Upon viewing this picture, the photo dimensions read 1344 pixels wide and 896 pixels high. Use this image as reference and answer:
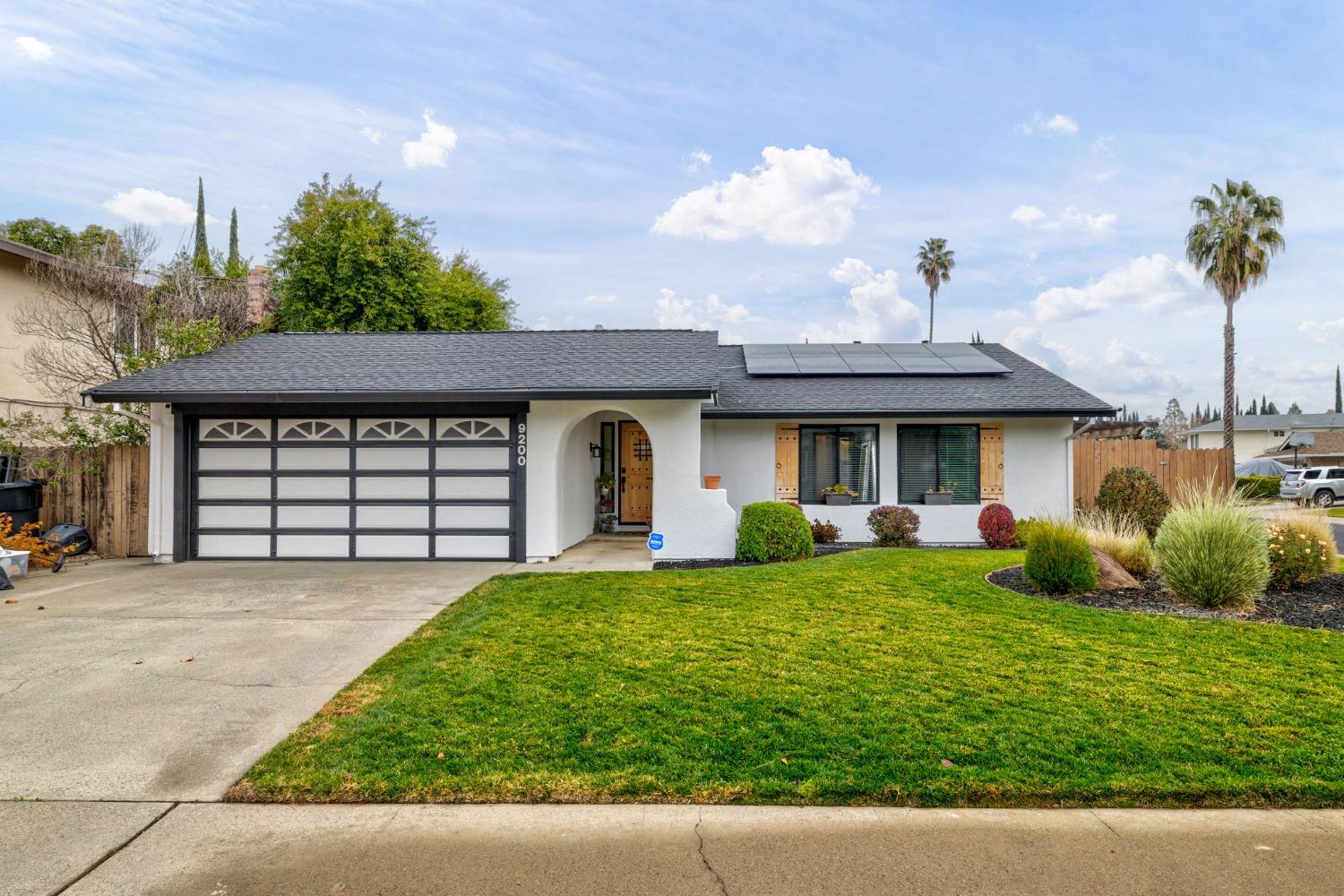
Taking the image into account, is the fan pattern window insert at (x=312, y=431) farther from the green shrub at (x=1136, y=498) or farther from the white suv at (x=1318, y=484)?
the white suv at (x=1318, y=484)

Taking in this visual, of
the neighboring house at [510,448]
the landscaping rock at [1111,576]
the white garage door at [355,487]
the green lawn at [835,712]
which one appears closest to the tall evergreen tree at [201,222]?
the neighboring house at [510,448]

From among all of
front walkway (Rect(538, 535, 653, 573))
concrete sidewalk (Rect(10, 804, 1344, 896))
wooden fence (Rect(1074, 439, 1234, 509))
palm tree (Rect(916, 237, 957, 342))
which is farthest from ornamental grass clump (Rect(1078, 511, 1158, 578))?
palm tree (Rect(916, 237, 957, 342))

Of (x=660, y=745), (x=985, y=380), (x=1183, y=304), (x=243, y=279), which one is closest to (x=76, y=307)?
(x=243, y=279)

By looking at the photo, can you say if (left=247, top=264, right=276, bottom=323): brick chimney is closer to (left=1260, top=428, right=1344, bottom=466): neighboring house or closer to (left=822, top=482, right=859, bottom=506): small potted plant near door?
(left=822, top=482, right=859, bottom=506): small potted plant near door

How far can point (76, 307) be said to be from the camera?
627 inches

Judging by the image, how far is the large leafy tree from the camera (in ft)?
77.8

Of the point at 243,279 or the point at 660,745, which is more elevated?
the point at 243,279

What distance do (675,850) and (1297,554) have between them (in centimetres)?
819

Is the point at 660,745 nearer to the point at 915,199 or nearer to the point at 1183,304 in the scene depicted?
the point at 915,199

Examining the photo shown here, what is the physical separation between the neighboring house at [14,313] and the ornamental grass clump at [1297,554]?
21.3 meters

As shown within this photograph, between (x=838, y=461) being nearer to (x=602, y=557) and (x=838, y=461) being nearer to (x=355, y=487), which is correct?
(x=602, y=557)

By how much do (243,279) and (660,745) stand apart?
2459 cm

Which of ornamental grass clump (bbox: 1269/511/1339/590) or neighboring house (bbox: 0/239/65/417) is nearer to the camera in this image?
ornamental grass clump (bbox: 1269/511/1339/590)

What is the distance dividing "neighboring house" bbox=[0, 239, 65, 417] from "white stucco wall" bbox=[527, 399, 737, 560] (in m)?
12.3
